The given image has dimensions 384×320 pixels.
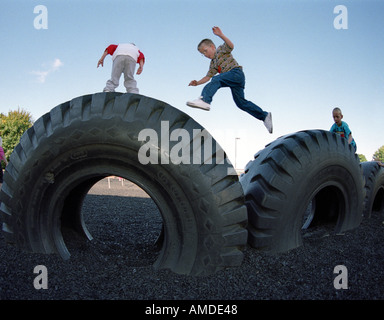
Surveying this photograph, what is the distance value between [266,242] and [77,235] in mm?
1850

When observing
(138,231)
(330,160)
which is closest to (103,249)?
(138,231)

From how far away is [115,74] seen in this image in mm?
4504

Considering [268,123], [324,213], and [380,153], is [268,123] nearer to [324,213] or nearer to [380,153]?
[324,213]

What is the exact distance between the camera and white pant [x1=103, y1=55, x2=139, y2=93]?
4438 mm

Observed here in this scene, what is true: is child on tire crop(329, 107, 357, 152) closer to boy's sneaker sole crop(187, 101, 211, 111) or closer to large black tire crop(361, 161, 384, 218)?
large black tire crop(361, 161, 384, 218)

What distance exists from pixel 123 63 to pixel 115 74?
215mm

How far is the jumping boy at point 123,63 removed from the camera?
443 centimetres

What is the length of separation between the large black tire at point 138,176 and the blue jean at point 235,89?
6.47 ft

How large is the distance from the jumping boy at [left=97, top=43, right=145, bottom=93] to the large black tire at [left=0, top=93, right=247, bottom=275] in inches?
96.5

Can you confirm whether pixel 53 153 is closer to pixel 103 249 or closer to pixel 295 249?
pixel 103 249

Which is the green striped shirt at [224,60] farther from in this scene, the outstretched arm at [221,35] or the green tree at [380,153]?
the green tree at [380,153]

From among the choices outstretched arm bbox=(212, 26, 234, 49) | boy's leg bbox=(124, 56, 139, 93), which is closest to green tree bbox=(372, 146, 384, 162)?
outstretched arm bbox=(212, 26, 234, 49)

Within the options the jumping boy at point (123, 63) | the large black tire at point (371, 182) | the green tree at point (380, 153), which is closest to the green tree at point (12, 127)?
the jumping boy at point (123, 63)

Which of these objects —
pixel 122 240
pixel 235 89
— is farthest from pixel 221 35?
pixel 122 240
